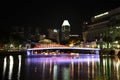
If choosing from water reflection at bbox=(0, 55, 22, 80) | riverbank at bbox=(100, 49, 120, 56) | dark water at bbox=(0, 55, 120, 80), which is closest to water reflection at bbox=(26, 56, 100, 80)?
dark water at bbox=(0, 55, 120, 80)

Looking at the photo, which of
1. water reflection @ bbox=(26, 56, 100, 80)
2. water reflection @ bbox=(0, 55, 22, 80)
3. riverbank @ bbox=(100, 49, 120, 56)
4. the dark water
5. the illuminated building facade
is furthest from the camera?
the illuminated building facade

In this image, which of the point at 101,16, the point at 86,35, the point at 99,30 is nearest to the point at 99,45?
the point at 99,30

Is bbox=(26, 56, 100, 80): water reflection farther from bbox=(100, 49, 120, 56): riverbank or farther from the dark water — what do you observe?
bbox=(100, 49, 120, 56): riverbank

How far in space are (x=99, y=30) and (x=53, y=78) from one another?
120 m

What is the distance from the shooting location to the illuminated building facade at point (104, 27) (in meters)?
133

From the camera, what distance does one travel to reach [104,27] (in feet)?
502

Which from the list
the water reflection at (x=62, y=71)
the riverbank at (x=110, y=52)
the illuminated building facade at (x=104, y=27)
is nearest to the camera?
the water reflection at (x=62, y=71)

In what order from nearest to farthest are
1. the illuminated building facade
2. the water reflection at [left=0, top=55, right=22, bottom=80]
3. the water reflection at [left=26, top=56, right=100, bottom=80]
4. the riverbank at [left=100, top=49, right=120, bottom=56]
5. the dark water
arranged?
the water reflection at [left=0, top=55, right=22, bottom=80]
the dark water
the water reflection at [left=26, top=56, right=100, bottom=80]
the riverbank at [left=100, top=49, right=120, bottom=56]
the illuminated building facade

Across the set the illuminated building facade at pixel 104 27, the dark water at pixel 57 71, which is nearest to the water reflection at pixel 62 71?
the dark water at pixel 57 71

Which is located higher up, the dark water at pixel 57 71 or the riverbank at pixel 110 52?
the riverbank at pixel 110 52

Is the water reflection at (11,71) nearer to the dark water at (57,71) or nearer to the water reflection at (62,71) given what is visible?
the dark water at (57,71)

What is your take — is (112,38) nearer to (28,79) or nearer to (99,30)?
(99,30)

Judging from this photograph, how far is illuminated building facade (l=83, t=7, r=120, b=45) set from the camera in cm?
13338

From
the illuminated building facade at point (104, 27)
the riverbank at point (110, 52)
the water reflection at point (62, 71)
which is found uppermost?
the illuminated building facade at point (104, 27)
